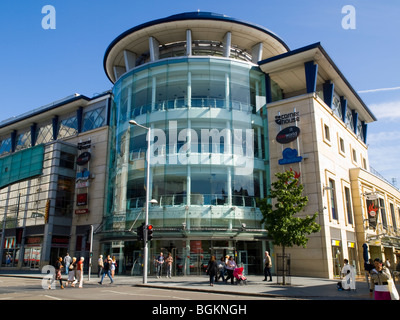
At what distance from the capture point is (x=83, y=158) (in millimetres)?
39750

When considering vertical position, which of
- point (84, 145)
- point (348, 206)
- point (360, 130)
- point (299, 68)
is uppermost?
point (299, 68)

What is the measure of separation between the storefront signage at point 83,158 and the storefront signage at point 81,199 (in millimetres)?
3434

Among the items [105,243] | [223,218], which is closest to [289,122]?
[223,218]

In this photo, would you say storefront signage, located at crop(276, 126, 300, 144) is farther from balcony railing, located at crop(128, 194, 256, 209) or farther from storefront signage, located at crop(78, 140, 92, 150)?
storefront signage, located at crop(78, 140, 92, 150)

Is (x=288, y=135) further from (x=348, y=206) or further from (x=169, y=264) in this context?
(x=169, y=264)

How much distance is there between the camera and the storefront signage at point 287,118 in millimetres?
31547

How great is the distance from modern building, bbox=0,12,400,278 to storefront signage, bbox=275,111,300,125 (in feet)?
0.34

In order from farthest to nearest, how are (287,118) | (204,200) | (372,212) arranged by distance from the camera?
(372,212)
(287,118)
(204,200)

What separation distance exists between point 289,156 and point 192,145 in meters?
8.31

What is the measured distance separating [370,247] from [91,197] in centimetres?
2994

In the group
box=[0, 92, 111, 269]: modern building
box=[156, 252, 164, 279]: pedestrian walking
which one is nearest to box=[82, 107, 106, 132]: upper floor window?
box=[0, 92, 111, 269]: modern building

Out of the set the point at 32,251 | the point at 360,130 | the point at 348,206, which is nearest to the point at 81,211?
the point at 32,251

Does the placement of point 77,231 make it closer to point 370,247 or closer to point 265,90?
point 265,90

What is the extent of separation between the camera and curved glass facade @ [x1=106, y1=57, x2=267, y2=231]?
29.5m
